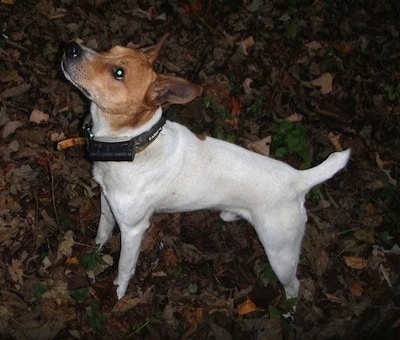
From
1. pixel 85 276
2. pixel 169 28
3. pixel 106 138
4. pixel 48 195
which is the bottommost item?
pixel 85 276

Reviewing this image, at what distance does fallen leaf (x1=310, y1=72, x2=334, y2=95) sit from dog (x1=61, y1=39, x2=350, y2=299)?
349cm

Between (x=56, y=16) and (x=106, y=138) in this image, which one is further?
(x=56, y=16)

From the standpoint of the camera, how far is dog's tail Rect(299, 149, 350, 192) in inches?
168

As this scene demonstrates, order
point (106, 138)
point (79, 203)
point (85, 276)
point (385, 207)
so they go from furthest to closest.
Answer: point (385, 207)
point (79, 203)
point (85, 276)
point (106, 138)

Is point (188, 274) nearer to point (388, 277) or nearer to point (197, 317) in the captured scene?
point (197, 317)

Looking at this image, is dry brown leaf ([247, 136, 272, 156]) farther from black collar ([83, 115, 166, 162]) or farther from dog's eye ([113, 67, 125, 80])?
dog's eye ([113, 67, 125, 80])

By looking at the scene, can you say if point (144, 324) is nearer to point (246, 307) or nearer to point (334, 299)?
point (246, 307)

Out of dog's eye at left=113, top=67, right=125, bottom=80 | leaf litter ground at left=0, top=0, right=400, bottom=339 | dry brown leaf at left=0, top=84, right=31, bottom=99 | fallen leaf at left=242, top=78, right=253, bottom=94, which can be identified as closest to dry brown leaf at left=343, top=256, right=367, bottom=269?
leaf litter ground at left=0, top=0, right=400, bottom=339

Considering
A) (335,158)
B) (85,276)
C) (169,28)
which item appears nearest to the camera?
(335,158)

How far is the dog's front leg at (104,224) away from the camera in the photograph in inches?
189

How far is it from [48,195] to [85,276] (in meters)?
1.04

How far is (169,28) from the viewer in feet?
23.0

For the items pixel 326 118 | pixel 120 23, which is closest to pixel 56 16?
pixel 120 23

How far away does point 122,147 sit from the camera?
3758 mm
